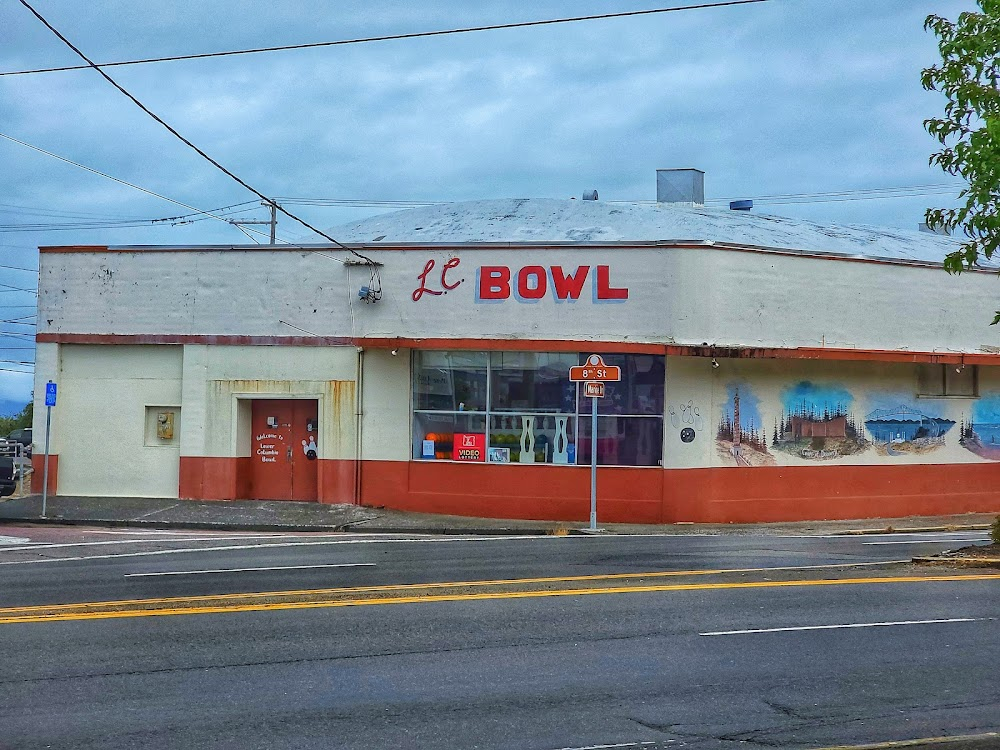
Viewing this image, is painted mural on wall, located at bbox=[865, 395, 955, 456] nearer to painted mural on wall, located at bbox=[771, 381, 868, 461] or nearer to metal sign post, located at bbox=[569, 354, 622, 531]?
painted mural on wall, located at bbox=[771, 381, 868, 461]

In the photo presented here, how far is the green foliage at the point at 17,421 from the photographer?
70.9m

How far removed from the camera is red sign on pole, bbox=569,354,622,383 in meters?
22.4

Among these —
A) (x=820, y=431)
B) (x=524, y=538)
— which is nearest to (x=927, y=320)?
(x=820, y=431)

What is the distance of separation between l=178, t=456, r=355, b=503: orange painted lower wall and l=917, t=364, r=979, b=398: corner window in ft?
41.6

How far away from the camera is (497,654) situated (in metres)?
9.60

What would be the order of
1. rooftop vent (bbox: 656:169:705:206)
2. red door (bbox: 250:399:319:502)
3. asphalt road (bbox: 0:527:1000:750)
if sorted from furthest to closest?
rooftop vent (bbox: 656:169:705:206) → red door (bbox: 250:399:319:502) → asphalt road (bbox: 0:527:1000:750)

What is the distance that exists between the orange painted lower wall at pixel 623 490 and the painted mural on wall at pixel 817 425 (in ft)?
1.33

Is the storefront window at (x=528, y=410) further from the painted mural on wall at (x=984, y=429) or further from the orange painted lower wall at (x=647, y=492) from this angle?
the painted mural on wall at (x=984, y=429)

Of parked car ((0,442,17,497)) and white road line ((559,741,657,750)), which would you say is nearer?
white road line ((559,741,657,750))

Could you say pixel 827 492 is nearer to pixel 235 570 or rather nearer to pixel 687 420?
pixel 687 420

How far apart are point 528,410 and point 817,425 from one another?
20.0 feet

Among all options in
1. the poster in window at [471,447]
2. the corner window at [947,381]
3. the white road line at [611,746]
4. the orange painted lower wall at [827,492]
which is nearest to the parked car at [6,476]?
the poster in window at [471,447]

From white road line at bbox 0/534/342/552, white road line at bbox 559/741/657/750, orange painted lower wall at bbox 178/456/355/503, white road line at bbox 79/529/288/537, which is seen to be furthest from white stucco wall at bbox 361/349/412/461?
white road line at bbox 559/741/657/750

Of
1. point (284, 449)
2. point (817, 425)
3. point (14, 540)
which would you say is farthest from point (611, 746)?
point (284, 449)
